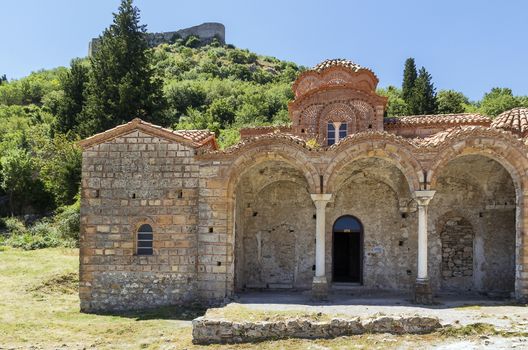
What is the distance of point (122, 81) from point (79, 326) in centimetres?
2099

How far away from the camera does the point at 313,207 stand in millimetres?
17344

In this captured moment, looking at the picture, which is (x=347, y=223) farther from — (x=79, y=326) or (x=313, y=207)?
(x=79, y=326)

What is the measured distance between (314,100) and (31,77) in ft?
232

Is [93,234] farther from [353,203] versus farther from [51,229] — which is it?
[51,229]

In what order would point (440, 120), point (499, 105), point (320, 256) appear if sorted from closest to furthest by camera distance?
point (320, 256), point (440, 120), point (499, 105)

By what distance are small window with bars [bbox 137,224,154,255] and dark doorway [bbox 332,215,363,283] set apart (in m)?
6.57

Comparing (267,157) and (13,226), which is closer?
(267,157)

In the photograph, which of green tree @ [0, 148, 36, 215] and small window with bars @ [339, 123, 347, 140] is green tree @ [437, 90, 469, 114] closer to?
small window with bars @ [339, 123, 347, 140]

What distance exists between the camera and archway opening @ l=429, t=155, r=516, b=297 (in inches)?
633

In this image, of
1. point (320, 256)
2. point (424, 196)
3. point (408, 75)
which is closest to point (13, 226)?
point (320, 256)

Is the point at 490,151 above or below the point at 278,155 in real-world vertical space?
above

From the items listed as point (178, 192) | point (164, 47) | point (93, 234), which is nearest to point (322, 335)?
point (178, 192)

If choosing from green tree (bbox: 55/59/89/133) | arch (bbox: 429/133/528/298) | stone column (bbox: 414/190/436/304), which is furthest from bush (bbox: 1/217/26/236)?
arch (bbox: 429/133/528/298)

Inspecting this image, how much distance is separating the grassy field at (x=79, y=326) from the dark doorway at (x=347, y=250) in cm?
627
